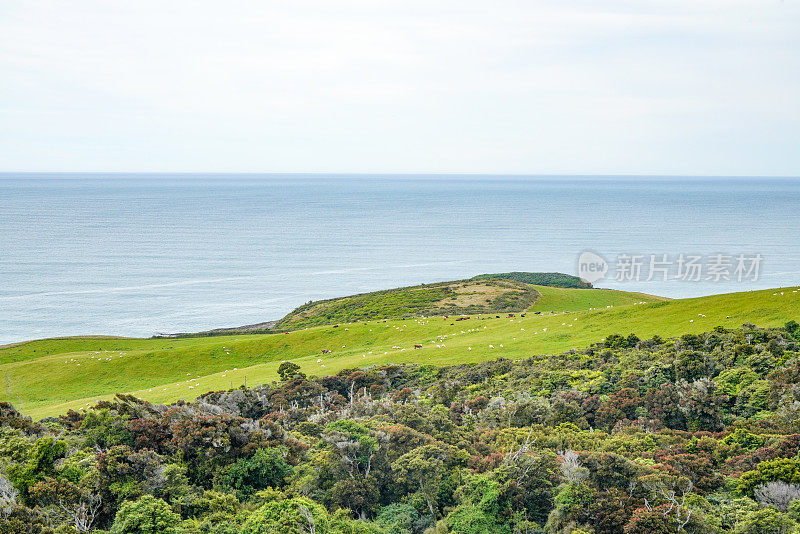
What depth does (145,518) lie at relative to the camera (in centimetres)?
1659

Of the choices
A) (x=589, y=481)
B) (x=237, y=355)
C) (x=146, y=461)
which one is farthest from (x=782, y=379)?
(x=237, y=355)

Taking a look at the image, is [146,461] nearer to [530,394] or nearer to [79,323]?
[530,394]

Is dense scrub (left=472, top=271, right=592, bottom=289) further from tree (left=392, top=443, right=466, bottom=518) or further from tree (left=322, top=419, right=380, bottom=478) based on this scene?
tree (left=392, top=443, right=466, bottom=518)

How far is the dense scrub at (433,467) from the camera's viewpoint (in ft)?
55.8

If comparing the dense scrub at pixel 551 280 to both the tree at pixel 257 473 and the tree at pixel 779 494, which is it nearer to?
the tree at pixel 257 473

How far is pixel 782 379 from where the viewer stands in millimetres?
27656

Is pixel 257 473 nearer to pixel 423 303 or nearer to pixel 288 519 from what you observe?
pixel 288 519

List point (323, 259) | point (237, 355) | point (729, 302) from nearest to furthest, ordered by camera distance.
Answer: point (729, 302) → point (237, 355) → point (323, 259)

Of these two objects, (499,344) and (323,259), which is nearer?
(499,344)

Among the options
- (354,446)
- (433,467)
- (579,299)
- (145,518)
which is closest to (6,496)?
(145,518)

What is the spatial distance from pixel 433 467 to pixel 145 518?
29.5 feet

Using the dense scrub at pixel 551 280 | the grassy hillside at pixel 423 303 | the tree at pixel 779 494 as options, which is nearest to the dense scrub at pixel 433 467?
the tree at pixel 779 494

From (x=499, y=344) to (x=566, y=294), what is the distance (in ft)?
135

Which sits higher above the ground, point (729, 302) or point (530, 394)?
point (729, 302)
